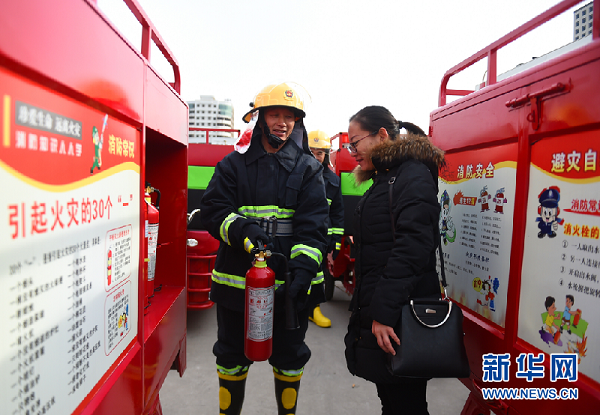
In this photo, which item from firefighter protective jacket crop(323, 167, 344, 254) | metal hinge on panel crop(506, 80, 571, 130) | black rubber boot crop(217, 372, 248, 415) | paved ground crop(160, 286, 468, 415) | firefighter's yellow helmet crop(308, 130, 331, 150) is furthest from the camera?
firefighter's yellow helmet crop(308, 130, 331, 150)

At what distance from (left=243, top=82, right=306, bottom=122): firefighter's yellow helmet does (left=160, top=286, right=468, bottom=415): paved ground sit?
2.16 meters

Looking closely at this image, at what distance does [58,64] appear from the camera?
33.9 inches

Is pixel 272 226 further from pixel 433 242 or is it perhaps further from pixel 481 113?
pixel 481 113

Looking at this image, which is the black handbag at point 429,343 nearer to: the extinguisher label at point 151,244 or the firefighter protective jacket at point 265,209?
the firefighter protective jacket at point 265,209

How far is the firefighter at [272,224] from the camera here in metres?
1.96

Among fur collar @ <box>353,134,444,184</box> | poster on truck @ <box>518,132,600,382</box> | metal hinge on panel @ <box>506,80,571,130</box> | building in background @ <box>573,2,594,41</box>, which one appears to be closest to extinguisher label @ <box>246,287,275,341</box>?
fur collar @ <box>353,134,444,184</box>

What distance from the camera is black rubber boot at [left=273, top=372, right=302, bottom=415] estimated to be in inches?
84.0

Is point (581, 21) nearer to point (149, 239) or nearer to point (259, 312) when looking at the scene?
point (259, 312)

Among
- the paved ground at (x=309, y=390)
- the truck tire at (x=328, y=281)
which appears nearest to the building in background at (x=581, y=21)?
the paved ground at (x=309, y=390)

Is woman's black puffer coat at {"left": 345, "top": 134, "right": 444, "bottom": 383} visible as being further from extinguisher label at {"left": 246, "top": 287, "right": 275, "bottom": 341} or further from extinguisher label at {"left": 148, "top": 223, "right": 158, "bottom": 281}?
extinguisher label at {"left": 148, "top": 223, "right": 158, "bottom": 281}

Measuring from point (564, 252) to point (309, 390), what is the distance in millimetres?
2251

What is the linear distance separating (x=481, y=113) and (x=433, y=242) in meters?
0.90

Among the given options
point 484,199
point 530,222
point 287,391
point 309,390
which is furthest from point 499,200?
point 309,390

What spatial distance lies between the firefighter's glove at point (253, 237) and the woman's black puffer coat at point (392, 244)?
473 millimetres
